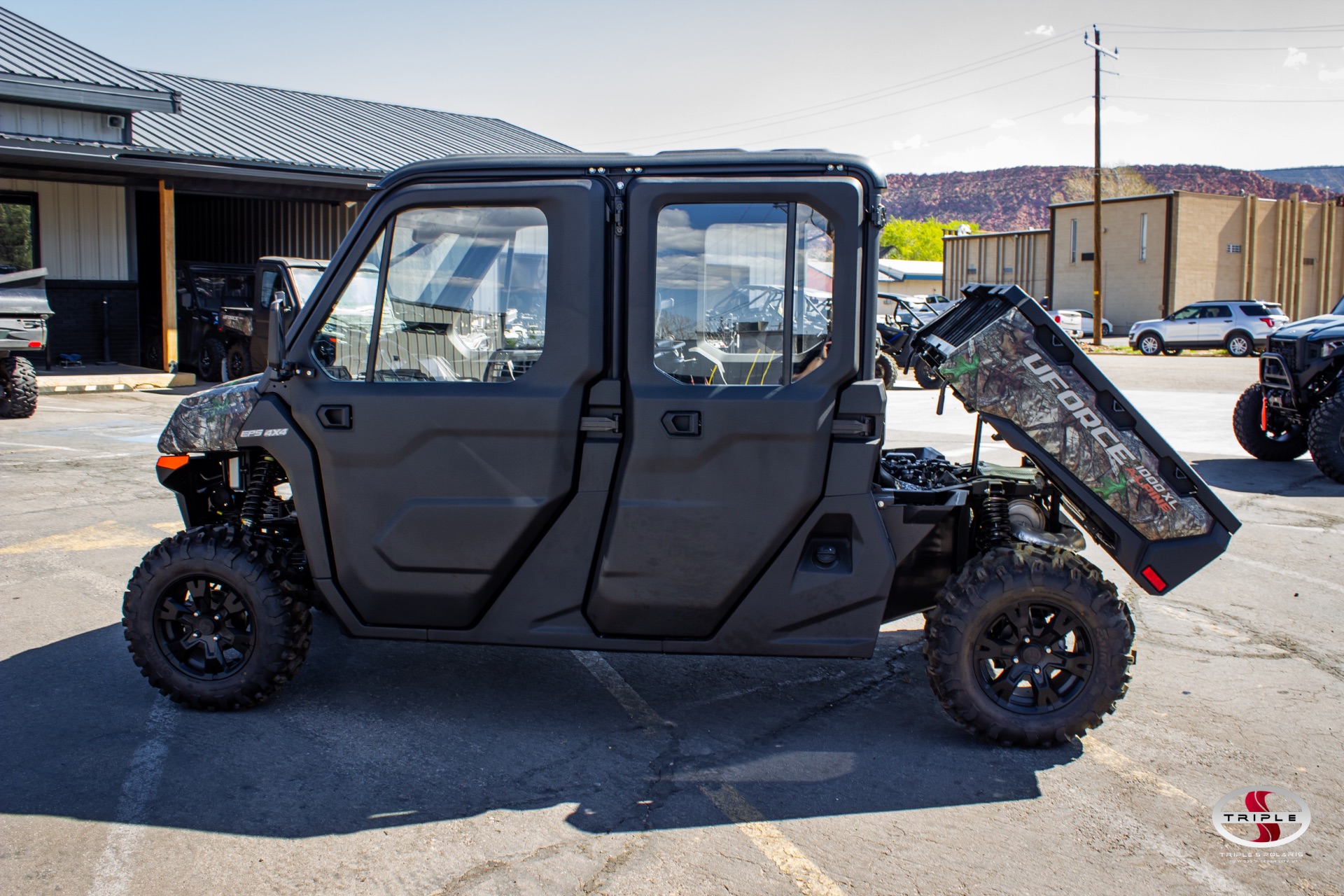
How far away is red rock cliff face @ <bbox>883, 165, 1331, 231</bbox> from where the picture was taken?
150 meters

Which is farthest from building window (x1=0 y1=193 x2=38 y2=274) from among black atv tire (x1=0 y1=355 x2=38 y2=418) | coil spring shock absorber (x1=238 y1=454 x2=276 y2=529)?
coil spring shock absorber (x1=238 y1=454 x2=276 y2=529)

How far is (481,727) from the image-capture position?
163 inches

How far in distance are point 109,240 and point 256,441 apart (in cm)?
2062

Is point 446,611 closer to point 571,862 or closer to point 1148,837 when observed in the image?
point 571,862

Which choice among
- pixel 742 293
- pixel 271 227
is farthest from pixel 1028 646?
pixel 271 227

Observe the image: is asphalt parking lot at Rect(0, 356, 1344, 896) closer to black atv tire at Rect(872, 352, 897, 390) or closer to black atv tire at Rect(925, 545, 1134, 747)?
black atv tire at Rect(925, 545, 1134, 747)

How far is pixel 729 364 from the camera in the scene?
12.4 feet

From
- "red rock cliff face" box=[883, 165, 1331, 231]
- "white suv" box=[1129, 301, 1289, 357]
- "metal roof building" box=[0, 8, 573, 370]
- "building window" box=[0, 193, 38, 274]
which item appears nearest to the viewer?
"metal roof building" box=[0, 8, 573, 370]

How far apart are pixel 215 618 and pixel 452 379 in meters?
1.47

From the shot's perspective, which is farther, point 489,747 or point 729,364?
point 489,747

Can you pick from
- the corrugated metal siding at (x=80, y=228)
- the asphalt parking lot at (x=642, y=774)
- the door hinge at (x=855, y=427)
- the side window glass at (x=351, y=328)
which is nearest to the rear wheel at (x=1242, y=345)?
the asphalt parking lot at (x=642, y=774)

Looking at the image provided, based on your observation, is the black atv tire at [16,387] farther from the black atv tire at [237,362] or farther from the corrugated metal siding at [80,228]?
the corrugated metal siding at [80,228]

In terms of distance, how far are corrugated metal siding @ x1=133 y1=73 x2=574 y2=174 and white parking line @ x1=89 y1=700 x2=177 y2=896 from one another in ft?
55.7

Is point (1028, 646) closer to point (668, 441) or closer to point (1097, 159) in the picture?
point (668, 441)
